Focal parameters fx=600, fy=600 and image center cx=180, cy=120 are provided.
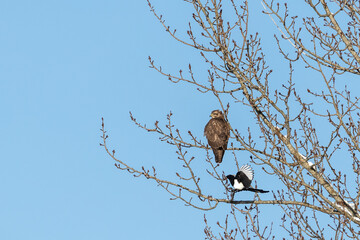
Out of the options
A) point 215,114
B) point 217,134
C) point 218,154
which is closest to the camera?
point 217,134

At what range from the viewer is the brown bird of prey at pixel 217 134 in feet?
39.6

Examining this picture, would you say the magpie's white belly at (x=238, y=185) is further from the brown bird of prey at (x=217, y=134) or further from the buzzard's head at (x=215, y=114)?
the buzzard's head at (x=215, y=114)

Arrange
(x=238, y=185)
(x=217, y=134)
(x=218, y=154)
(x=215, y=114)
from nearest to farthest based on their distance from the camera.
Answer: (x=238, y=185), (x=217, y=134), (x=218, y=154), (x=215, y=114)

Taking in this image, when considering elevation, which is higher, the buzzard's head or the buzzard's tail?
the buzzard's head

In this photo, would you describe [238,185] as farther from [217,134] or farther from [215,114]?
[215,114]

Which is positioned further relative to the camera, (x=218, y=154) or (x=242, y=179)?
(x=218, y=154)

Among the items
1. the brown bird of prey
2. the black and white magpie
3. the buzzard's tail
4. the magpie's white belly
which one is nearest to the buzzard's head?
the brown bird of prey

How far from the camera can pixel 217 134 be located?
39.8 feet

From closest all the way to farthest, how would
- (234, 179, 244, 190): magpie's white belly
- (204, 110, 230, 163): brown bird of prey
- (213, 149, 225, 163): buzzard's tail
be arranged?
1. (234, 179, 244, 190): magpie's white belly
2. (204, 110, 230, 163): brown bird of prey
3. (213, 149, 225, 163): buzzard's tail

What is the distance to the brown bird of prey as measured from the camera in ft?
39.6

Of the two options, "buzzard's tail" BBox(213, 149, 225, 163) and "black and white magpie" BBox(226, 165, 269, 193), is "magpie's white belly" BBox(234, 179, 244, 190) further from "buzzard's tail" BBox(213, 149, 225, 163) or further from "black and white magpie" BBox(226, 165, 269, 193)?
"buzzard's tail" BBox(213, 149, 225, 163)

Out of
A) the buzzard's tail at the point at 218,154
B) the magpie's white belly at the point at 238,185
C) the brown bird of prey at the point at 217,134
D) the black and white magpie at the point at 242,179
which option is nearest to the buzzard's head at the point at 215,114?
the brown bird of prey at the point at 217,134

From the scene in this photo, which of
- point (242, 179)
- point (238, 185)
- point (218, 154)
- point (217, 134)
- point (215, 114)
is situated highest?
point (215, 114)

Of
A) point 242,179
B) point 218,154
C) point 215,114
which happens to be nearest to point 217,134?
point 218,154
